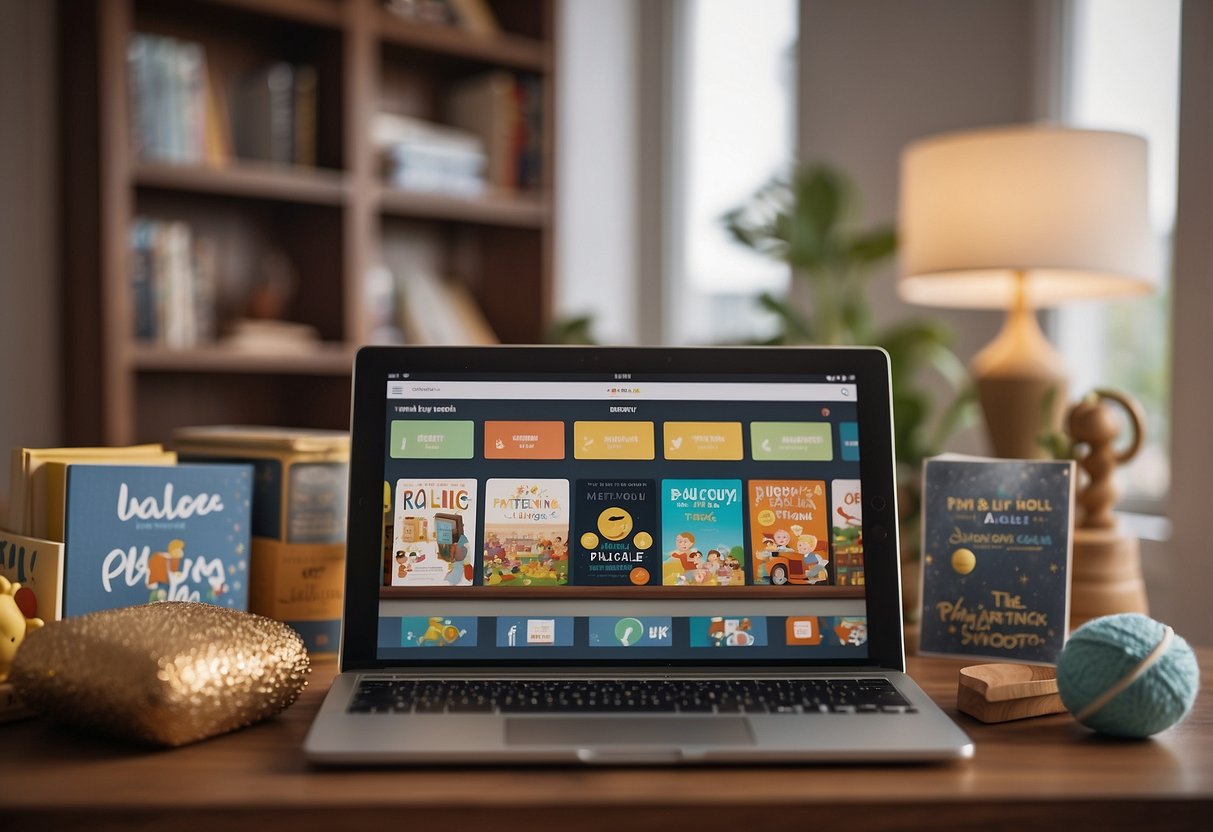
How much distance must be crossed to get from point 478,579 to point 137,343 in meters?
1.71

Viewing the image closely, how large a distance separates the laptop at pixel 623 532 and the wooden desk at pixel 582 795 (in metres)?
0.09

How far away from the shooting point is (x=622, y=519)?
868mm

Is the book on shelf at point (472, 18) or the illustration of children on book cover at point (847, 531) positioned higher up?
the book on shelf at point (472, 18)

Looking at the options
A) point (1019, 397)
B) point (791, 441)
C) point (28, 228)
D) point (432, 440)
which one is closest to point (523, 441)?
point (432, 440)

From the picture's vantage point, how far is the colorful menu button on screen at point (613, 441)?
0.88 metres

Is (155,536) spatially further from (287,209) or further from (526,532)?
(287,209)

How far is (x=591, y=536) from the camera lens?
86 cm

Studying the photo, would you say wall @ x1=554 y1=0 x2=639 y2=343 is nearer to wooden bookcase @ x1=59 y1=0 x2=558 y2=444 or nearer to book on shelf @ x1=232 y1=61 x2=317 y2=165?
wooden bookcase @ x1=59 y1=0 x2=558 y2=444

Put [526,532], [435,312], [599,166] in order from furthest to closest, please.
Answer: [599,166] → [435,312] → [526,532]

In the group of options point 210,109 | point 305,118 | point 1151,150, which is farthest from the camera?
point 305,118

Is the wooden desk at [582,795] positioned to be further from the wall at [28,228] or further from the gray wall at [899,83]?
the gray wall at [899,83]

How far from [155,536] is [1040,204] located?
51.2 inches

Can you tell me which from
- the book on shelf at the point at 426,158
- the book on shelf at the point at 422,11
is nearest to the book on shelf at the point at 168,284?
the book on shelf at the point at 426,158

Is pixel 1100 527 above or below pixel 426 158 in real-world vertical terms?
below
